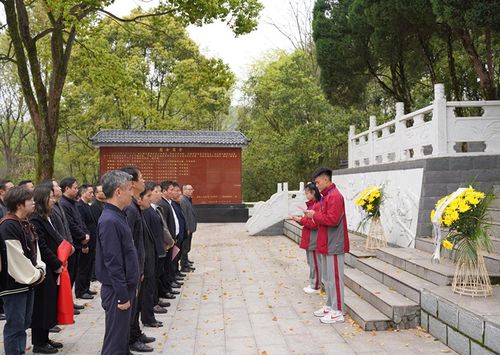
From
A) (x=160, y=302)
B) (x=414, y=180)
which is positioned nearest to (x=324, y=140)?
→ (x=414, y=180)

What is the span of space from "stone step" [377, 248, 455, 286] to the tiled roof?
1082 centimetres

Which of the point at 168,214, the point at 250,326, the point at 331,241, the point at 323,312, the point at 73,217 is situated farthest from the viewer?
the point at 168,214

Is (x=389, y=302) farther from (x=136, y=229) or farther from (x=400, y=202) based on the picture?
(x=400, y=202)

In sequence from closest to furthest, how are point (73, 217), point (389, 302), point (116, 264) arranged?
point (116, 264) → point (389, 302) → point (73, 217)

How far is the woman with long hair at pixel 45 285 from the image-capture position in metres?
3.99

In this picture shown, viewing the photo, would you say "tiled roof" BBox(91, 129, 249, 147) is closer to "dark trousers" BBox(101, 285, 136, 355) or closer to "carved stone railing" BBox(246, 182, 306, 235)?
"carved stone railing" BBox(246, 182, 306, 235)

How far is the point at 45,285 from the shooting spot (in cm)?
405

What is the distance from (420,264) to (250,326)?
212 cm

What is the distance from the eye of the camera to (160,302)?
223 inches

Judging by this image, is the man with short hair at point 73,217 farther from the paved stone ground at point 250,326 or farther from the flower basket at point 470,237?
the flower basket at point 470,237

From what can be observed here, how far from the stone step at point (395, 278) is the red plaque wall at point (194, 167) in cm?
1052

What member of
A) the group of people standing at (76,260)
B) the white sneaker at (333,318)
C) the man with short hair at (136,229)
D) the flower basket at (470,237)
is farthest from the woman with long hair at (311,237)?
the man with short hair at (136,229)

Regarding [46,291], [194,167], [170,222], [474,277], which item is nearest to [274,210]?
[194,167]

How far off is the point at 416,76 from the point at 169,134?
918 centimetres
